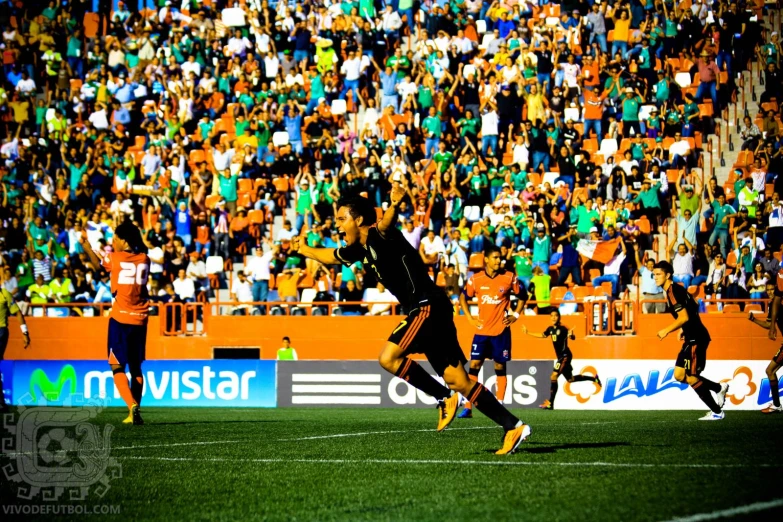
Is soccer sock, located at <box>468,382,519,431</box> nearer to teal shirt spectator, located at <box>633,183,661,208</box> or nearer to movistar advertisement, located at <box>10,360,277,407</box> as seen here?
movistar advertisement, located at <box>10,360,277,407</box>

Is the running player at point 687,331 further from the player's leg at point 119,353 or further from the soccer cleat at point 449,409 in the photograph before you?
the player's leg at point 119,353

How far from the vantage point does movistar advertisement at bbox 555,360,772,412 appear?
1953 centimetres

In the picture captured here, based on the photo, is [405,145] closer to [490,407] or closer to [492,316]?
Result: [492,316]

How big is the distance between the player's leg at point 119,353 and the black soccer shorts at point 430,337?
19.1 feet

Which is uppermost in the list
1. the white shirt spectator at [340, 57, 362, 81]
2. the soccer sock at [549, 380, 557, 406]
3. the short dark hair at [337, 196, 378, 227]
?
the white shirt spectator at [340, 57, 362, 81]

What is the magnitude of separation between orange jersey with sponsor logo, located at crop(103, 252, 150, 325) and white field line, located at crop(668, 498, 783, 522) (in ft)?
31.7

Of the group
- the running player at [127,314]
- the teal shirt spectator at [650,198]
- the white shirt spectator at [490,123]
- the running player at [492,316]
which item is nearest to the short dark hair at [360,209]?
the running player at [127,314]

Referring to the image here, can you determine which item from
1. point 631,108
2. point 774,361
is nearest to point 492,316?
point 774,361

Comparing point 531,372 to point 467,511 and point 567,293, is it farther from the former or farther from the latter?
point 467,511

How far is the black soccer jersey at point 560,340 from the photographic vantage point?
20.1 m

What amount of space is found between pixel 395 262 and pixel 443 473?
209 centimetres

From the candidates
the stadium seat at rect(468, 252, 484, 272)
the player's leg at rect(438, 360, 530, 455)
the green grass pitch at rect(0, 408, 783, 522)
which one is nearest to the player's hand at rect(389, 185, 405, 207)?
the player's leg at rect(438, 360, 530, 455)

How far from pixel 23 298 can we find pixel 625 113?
48.7 feet

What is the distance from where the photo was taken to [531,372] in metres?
21.0
